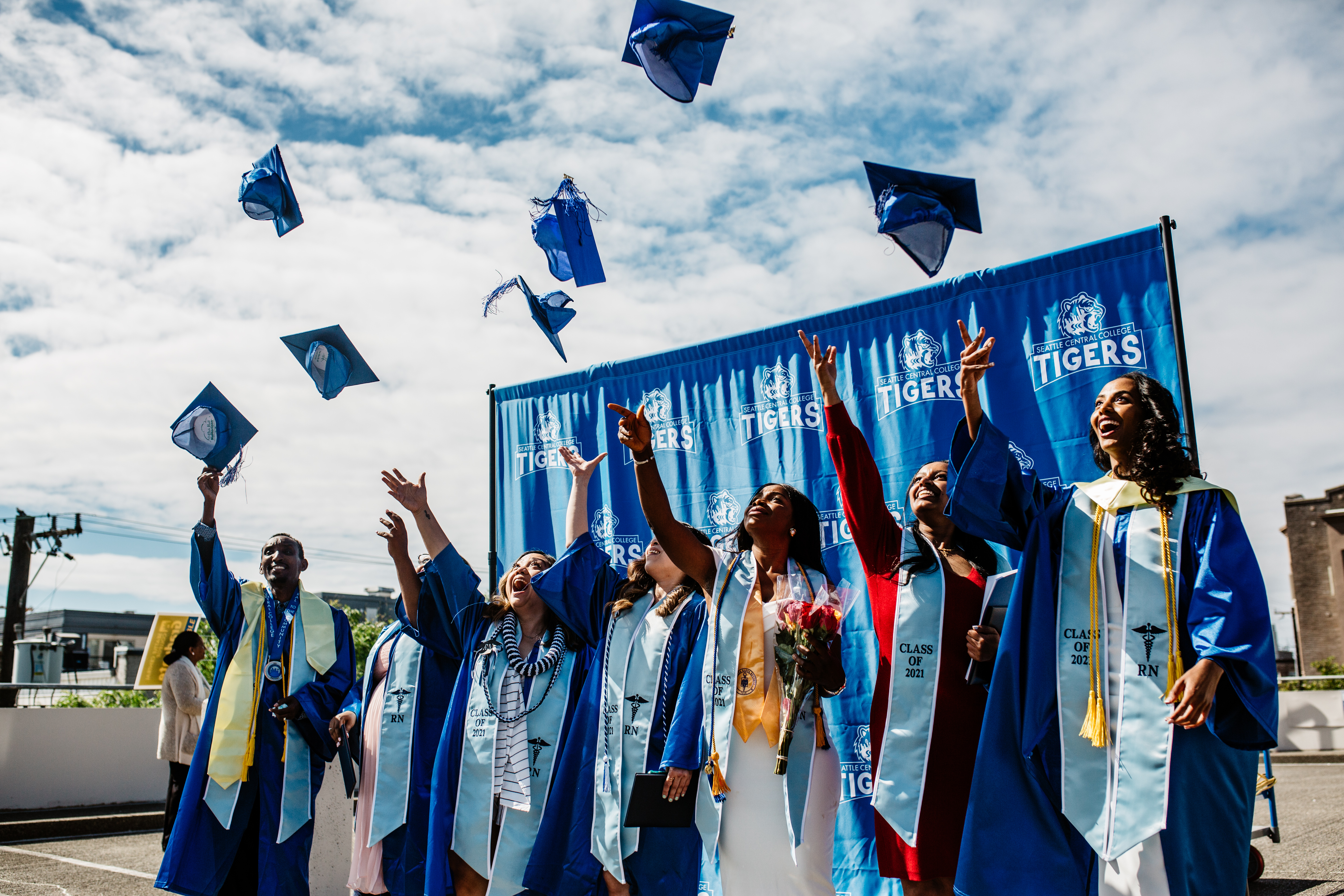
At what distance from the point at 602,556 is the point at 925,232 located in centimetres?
192

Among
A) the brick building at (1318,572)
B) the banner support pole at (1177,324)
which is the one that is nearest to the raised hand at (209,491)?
the banner support pole at (1177,324)

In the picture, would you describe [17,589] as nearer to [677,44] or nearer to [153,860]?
[153,860]

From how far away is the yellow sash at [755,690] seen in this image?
3518mm

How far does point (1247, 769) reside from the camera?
2.70 meters

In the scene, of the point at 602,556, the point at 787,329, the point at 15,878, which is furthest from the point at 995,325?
the point at 15,878

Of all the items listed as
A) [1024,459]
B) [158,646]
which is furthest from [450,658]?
[158,646]

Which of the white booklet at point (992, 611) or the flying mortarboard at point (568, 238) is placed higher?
the flying mortarboard at point (568, 238)

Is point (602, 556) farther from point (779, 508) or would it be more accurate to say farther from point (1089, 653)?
point (1089, 653)

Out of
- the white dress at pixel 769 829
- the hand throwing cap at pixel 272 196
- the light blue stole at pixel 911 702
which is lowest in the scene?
the white dress at pixel 769 829

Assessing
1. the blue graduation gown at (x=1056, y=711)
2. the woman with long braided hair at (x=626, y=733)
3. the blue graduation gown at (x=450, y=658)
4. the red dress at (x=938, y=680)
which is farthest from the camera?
the blue graduation gown at (x=450, y=658)

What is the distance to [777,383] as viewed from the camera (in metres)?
5.33

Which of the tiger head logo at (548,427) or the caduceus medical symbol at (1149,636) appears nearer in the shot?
the caduceus medical symbol at (1149,636)

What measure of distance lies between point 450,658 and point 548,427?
1825 mm

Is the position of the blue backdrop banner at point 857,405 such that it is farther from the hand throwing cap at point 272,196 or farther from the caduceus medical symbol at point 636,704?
the hand throwing cap at point 272,196
